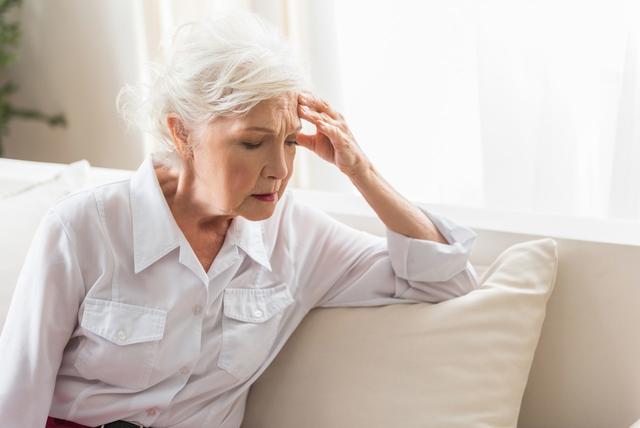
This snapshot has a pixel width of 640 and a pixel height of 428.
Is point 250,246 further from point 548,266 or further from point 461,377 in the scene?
point 548,266

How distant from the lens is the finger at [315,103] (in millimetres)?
1612

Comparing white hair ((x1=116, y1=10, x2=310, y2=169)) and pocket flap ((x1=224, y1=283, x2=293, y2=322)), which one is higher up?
white hair ((x1=116, y1=10, x2=310, y2=169))

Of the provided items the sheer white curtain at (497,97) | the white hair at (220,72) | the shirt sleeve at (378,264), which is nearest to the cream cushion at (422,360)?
the shirt sleeve at (378,264)

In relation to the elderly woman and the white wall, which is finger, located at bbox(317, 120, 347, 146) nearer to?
the elderly woman

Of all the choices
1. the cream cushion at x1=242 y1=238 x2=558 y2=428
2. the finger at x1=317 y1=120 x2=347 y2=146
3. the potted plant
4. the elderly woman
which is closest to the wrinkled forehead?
the elderly woman

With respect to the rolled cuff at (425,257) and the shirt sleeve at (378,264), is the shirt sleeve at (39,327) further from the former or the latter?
the rolled cuff at (425,257)

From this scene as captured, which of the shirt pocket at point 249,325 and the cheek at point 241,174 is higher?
the cheek at point 241,174

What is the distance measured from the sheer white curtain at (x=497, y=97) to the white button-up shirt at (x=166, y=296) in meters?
0.83

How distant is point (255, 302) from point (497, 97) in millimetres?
1137

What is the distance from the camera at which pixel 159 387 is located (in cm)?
165

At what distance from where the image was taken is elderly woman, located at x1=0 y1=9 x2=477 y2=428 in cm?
154

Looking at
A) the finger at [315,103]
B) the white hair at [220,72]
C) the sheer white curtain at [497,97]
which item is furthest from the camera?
the sheer white curtain at [497,97]

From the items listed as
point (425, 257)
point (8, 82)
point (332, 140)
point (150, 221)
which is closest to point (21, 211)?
point (150, 221)

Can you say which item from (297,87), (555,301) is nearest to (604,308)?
(555,301)
